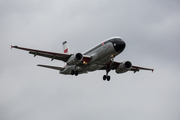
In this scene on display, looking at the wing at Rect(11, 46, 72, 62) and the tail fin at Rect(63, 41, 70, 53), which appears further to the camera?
the tail fin at Rect(63, 41, 70, 53)

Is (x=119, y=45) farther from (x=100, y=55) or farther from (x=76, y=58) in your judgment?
(x=76, y=58)

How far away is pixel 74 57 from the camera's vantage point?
1850 inches

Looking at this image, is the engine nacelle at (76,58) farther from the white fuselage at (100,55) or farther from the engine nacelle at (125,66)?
the engine nacelle at (125,66)

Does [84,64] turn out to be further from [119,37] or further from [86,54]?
[119,37]

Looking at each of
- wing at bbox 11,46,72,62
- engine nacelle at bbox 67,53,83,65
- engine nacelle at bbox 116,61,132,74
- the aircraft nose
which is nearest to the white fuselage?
the aircraft nose

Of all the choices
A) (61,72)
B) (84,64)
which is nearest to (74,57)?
(84,64)

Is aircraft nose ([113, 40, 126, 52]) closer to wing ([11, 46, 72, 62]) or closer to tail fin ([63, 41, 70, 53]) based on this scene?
wing ([11, 46, 72, 62])

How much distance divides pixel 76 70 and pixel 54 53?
5906 mm

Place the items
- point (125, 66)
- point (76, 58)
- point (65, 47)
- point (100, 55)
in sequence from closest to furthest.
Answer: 1. point (76, 58)
2. point (100, 55)
3. point (125, 66)
4. point (65, 47)

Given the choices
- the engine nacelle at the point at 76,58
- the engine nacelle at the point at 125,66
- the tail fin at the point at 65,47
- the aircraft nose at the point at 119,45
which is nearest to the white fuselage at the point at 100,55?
the aircraft nose at the point at 119,45

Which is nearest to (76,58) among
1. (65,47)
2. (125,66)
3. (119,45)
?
(119,45)

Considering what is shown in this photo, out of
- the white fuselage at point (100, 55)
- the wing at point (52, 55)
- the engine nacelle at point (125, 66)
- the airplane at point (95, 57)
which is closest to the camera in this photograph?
the airplane at point (95, 57)

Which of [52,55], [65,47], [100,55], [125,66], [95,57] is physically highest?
A: [65,47]

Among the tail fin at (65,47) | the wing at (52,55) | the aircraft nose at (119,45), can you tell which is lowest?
the wing at (52,55)
